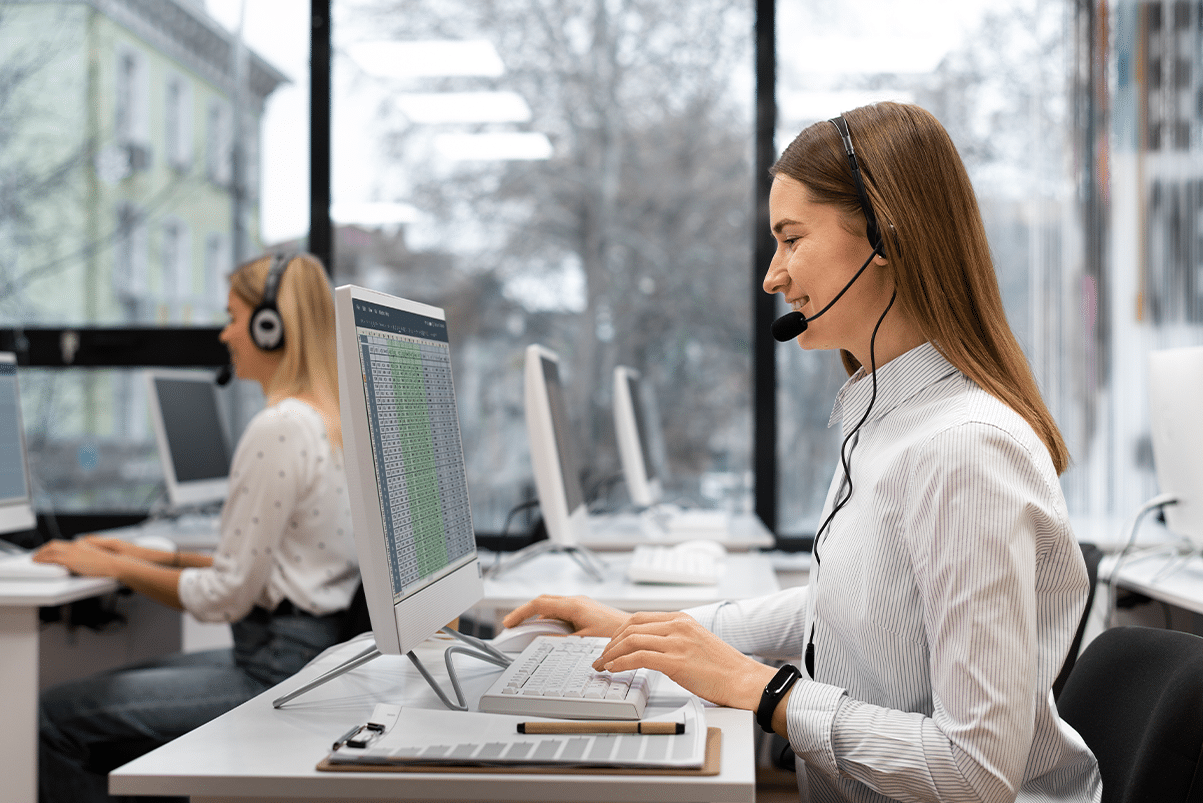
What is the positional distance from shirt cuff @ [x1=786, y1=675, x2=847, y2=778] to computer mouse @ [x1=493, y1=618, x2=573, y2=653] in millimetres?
428

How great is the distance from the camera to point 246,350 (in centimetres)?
194

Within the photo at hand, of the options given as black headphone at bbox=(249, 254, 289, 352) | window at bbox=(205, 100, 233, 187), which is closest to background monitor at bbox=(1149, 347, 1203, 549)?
black headphone at bbox=(249, 254, 289, 352)

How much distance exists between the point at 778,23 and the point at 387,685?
279 cm

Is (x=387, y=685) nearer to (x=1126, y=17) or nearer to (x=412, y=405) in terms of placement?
(x=412, y=405)

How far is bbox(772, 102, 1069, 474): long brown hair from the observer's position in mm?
995

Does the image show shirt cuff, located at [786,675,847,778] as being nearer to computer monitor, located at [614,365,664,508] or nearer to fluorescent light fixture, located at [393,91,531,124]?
computer monitor, located at [614,365,664,508]

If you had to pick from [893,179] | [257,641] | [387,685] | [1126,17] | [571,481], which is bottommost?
[257,641]

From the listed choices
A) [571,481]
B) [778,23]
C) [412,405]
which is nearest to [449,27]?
[778,23]

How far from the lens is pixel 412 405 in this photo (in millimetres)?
1119

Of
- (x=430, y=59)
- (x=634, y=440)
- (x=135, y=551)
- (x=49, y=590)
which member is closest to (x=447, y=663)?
(x=49, y=590)

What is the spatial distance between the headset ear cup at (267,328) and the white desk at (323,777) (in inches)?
40.8

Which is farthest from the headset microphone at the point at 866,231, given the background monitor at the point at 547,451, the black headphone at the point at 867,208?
the background monitor at the point at 547,451

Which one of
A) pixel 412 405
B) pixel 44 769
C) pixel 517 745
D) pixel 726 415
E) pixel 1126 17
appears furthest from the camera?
pixel 726 415

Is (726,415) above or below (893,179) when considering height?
below
